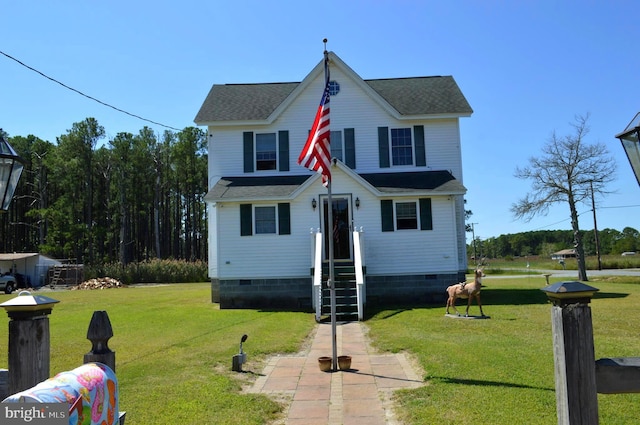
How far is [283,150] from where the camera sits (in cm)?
1858

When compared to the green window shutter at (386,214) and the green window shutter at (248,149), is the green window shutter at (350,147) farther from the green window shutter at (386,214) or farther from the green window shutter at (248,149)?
the green window shutter at (248,149)

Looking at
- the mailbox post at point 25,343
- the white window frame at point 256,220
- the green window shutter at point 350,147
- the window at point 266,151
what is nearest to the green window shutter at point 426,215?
the green window shutter at point 350,147

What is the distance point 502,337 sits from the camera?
9.18 m

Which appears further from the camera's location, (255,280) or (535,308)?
(255,280)

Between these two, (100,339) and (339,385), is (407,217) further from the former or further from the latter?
(100,339)

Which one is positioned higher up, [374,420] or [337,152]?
[337,152]

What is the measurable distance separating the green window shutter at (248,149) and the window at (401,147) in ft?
17.9

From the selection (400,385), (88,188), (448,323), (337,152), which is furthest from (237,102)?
(88,188)

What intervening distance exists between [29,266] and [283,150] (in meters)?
30.6

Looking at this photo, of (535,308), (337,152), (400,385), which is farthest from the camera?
(337,152)

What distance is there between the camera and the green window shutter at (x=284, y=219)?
16.8m

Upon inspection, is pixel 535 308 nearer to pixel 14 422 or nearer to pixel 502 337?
pixel 502 337

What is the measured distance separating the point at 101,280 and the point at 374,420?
34885 millimetres

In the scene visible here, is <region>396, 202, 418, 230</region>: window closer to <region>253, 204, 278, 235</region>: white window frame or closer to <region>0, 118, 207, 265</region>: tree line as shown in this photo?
<region>253, 204, 278, 235</region>: white window frame
